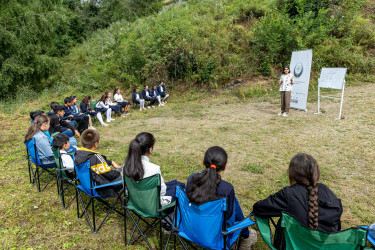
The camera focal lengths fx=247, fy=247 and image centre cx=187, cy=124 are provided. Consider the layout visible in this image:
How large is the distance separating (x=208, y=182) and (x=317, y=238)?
848mm

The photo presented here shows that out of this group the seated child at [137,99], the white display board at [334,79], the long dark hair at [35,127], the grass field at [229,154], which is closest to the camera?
the grass field at [229,154]

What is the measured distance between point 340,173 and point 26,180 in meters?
5.34

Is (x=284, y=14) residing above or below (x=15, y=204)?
above

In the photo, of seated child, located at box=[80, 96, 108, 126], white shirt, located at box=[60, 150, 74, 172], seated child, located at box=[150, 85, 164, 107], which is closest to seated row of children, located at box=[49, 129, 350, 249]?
white shirt, located at box=[60, 150, 74, 172]

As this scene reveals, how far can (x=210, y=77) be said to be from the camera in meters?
12.7

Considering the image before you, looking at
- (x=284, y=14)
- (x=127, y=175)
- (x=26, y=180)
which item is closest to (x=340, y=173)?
(x=127, y=175)

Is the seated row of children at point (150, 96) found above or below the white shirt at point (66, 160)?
below

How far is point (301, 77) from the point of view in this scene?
335 inches

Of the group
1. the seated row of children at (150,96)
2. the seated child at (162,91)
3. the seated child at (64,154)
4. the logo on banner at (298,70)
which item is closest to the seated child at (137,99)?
the seated row of children at (150,96)

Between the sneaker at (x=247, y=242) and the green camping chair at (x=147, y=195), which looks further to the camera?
the sneaker at (x=247, y=242)

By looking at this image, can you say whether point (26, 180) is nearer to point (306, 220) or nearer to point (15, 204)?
point (15, 204)

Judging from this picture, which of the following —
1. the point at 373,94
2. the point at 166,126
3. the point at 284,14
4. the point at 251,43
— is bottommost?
the point at 166,126

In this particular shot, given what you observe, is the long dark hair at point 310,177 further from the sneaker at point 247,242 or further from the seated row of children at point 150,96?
the seated row of children at point 150,96

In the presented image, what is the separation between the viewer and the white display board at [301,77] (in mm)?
8297
